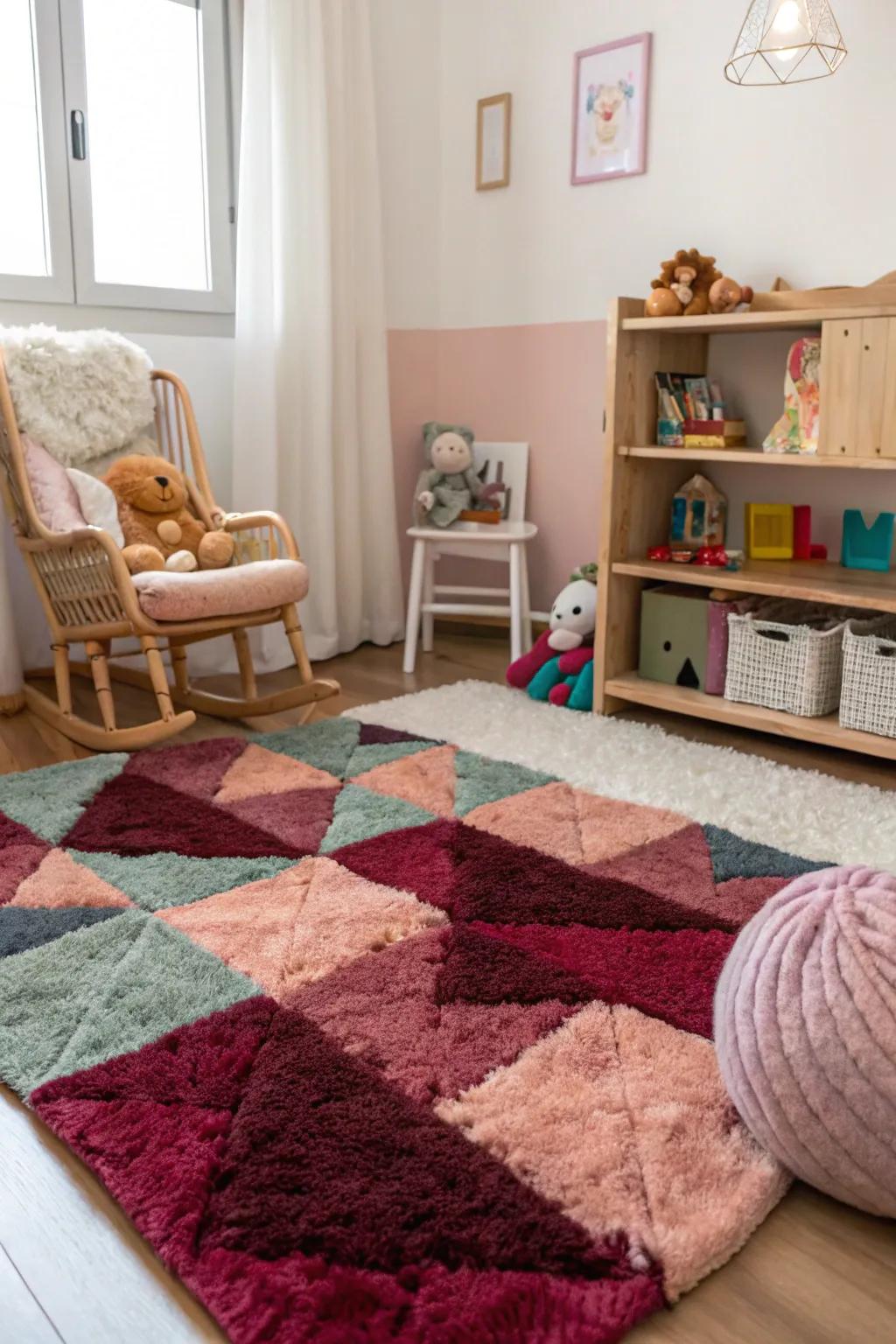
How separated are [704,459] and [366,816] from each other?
1311 mm

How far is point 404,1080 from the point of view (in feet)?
4.44

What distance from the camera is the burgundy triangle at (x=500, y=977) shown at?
1.54 metres

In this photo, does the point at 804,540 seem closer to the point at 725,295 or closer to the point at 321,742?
the point at 725,295

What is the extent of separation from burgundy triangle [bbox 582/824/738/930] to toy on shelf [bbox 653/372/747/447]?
1135 mm

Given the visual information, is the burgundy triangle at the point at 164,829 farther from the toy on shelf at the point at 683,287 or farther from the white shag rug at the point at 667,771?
the toy on shelf at the point at 683,287

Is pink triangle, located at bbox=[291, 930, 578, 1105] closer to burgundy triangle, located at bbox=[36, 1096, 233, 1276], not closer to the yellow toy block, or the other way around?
burgundy triangle, located at bbox=[36, 1096, 233, 1276]

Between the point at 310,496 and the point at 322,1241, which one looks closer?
the point at 322,1241

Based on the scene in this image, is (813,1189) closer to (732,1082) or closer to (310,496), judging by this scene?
(732,1082)

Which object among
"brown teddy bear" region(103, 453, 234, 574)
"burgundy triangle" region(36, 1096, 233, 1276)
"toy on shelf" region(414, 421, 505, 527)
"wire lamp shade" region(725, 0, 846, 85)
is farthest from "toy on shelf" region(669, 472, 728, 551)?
"burgundy triangle" region(36, 1096, 233, 1276)

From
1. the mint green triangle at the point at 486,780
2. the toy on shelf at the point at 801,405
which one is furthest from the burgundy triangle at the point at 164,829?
the toy on shelf at the point at 801,405

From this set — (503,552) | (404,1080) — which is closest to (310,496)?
(503,552)

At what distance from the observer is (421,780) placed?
2.42 m

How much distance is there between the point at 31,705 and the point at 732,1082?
2272 millimetres

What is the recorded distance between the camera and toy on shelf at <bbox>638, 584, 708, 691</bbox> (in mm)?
2854
